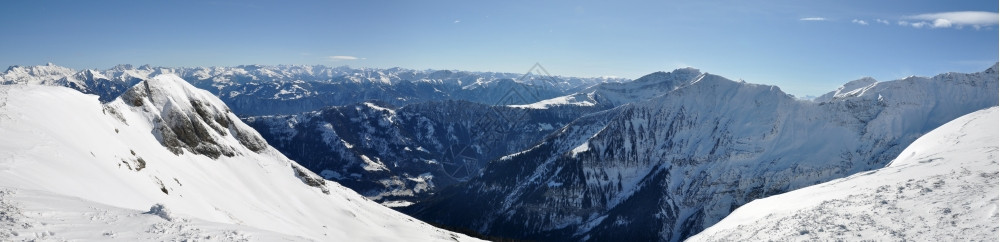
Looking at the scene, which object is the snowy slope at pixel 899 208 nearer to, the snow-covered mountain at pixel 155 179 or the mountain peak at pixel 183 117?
the snow-covered mountain at pixel 155 179

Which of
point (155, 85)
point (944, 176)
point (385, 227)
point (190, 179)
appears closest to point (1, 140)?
point (190, 179)

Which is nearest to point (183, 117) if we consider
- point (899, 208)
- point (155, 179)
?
point (155, 179)

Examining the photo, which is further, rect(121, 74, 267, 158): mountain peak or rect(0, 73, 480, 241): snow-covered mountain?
rect(121, 74, 267, 158): mountain peak

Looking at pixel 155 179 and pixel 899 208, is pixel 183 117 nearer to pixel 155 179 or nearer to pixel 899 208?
pixel 155 179

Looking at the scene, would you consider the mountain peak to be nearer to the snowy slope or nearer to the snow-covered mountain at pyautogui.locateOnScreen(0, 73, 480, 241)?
the snow-covered mountain at pyautogui.locateOnScreen(0, 73, 480, 241)

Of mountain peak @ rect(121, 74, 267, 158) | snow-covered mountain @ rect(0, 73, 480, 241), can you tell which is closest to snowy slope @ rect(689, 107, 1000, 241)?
snow-covered mountain @ rect(0, 73, 480, 241)
